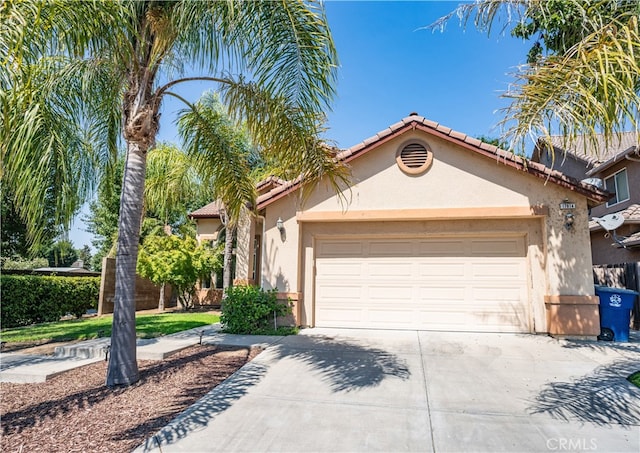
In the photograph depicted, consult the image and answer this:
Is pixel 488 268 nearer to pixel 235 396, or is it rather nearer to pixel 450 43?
pixel 450 43

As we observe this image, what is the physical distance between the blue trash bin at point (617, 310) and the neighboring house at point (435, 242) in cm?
44

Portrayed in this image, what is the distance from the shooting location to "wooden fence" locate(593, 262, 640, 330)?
34.4 ft

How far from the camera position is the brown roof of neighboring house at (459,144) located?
8.82 m

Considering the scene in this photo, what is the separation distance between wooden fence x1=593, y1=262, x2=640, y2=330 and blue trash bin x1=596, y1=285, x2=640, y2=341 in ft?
7.52

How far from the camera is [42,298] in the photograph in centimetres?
1296

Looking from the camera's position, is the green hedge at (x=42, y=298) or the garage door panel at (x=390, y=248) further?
the green hedge at (x=42, y=298)

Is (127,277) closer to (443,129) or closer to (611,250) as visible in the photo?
(443,129)

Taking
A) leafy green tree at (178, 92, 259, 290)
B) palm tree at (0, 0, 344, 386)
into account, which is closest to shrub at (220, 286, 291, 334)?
leafy green tree at (178, 92, 259, 290)

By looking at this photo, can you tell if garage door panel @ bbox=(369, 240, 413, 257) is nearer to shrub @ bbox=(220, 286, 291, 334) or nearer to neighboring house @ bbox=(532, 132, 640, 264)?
shrub @ bbox=(220, 286, 291, 334)

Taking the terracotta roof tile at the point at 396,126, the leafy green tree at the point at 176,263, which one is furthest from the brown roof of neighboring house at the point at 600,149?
the leafy green tree at the point at 176,263

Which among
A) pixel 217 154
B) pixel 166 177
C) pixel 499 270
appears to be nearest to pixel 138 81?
pixel 217 154

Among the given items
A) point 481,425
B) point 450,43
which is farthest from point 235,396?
point 450,43

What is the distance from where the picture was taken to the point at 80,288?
47.9ft

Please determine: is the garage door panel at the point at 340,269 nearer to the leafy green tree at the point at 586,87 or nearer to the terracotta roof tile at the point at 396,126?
the terracotta roof tile at the point at 396,126
